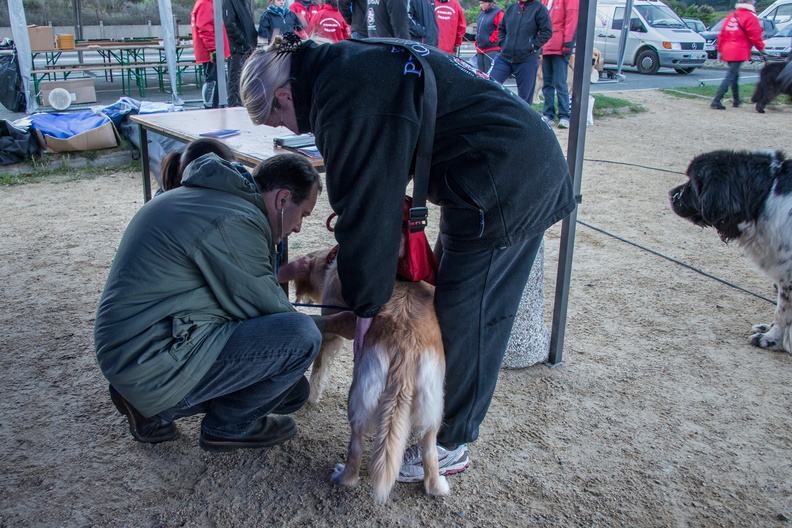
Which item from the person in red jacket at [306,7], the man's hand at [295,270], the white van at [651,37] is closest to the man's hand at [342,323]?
the man's hand at [295,270]

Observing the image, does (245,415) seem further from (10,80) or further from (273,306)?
(10,80)

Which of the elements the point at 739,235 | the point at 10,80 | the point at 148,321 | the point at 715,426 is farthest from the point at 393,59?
the point at 10,80

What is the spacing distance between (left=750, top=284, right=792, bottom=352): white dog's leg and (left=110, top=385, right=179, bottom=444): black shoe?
3.05 metres

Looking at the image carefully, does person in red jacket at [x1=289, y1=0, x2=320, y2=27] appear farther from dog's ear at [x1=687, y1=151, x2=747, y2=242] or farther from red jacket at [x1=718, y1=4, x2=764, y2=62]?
red jacket at [x1=718, y1=4, x2=764, y2=62]

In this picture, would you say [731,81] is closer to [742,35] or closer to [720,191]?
[742,35]

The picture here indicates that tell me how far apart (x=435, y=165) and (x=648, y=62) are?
671 inches

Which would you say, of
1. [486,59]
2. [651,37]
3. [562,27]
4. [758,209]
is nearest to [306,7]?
[486,59]

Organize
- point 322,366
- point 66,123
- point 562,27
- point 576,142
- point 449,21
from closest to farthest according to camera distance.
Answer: point 322,366
point 576,142
point 66,123
point 562,27
point 449,21

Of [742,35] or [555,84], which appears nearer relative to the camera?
[555,84]

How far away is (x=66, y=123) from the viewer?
257 inches

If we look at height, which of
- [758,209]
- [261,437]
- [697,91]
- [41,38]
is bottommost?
[261,437]

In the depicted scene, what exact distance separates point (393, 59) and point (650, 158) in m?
6.50

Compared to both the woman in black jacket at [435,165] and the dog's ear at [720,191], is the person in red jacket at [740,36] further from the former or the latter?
the woman in black jacket at [435,165]

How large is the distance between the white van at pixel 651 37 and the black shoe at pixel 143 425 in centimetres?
1581
